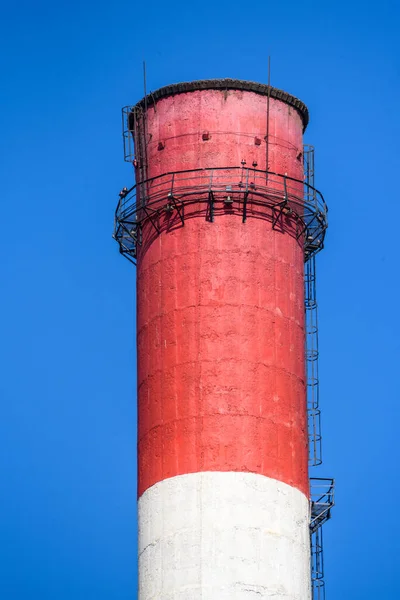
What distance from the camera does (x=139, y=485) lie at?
8994 cm

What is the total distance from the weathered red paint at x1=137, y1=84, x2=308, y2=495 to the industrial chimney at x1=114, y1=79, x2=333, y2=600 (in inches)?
2.0

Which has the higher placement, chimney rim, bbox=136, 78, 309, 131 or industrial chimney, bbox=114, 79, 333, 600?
chimney rim, bbox=136, 78, 309, 131

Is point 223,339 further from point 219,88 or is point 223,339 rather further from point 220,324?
point 219,88

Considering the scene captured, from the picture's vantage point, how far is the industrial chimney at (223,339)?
87188mm

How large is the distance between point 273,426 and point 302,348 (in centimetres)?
383

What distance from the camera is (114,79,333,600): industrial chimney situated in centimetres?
8719

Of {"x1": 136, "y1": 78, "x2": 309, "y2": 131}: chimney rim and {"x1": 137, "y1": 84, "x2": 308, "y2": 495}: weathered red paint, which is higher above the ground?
{"x1": 136, "y1": 78, "x2": 309, "y2": 131}: chimney rim

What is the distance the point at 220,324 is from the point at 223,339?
1.81ft

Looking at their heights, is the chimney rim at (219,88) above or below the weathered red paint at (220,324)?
above

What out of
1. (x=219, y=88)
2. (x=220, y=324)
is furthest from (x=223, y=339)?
(x=219, y=88)

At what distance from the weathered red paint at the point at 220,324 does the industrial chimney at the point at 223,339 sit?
50 mm

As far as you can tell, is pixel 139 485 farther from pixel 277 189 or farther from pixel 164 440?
pixel 277 189

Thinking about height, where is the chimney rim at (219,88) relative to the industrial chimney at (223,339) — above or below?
above

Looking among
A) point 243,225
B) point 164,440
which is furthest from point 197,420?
point 243,225
